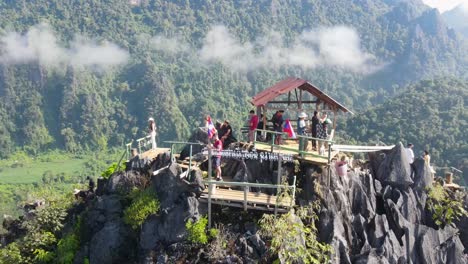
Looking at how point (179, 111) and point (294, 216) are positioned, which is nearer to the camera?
point (294, 216)

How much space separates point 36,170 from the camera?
132 meters

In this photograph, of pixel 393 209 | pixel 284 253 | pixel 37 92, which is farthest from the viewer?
pixel 37 92

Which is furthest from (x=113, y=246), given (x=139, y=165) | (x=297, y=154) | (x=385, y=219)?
(x=385, y=219)

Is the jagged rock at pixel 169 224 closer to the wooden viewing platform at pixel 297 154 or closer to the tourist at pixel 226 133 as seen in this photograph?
the wooden viewing platform at pixel 297 154

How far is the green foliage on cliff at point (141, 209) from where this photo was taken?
18.4 meters

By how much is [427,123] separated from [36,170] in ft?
333

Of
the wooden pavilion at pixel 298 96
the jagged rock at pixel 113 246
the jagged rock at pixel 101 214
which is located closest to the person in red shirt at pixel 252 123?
the wooden pavilion at pixel 298 96

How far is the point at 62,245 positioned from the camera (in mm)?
20391

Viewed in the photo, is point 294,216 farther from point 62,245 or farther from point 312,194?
point 62,245

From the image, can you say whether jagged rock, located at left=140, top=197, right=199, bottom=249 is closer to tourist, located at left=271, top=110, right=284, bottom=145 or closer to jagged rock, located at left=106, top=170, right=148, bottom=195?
jagged rock, located at left=106, top=170, right=148, bottom=195

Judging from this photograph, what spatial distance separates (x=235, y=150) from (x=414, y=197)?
26.3ft

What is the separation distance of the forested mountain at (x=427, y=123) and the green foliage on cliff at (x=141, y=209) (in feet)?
199

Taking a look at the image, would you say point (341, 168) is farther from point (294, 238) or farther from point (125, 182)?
point (125, 182)

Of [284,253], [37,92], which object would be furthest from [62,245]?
[37,92]
